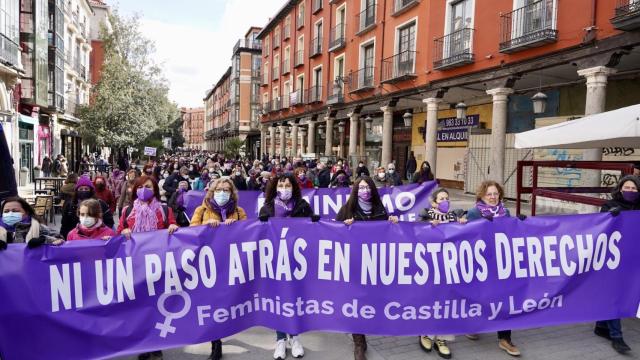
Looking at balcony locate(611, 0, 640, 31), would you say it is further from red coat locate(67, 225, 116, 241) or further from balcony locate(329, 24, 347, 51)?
balcony locate(329, 24, 347, 51)

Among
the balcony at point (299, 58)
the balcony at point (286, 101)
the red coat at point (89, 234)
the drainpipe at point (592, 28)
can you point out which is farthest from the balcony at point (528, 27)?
the balcony at point (286, 101)

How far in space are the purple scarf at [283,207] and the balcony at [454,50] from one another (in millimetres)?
11915

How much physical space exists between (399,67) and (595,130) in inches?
556

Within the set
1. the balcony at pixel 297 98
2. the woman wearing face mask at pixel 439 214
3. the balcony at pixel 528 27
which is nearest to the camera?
the woman wearing face mask at pixel 439 214

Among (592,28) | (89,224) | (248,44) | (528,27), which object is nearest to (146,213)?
(89,224)

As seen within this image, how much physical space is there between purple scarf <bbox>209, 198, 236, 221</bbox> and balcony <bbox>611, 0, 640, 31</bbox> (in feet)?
31.8

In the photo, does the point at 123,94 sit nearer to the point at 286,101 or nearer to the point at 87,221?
the point at 286,101

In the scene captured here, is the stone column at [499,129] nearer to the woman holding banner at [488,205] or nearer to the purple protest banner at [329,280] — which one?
the woman holding banner at [488,205]

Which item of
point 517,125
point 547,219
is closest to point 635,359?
point 547,219

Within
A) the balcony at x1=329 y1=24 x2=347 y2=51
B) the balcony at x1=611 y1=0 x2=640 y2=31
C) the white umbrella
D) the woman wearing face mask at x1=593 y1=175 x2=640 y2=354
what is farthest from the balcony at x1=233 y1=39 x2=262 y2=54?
the woman wearing face mask at x1=593 y1=175 x2=640 y2=354

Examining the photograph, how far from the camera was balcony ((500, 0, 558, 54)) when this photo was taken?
11766 mm

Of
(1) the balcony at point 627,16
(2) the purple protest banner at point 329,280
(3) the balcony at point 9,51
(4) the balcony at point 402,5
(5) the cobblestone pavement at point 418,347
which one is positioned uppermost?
(4) the balcony at point 402,5

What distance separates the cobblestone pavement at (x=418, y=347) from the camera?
404cm

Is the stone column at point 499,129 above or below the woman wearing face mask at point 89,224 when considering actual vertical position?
above
